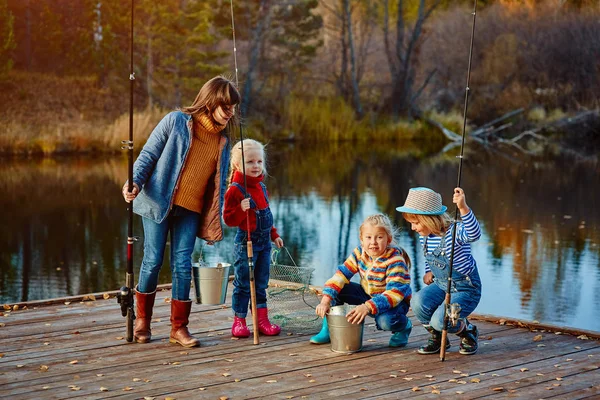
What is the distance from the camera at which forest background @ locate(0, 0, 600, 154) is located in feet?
97.9

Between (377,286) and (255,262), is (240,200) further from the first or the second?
(377,286)

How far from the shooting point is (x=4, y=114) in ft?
90.9

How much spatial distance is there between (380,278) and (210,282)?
1.00 m

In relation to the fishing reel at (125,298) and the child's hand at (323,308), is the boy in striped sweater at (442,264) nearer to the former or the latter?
the child's hand at (323,308)

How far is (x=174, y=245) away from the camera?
202 inches

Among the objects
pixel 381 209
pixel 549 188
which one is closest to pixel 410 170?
pixel 549 188

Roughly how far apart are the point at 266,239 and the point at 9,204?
11.3 metres

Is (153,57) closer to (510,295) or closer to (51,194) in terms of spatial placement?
(51,194)

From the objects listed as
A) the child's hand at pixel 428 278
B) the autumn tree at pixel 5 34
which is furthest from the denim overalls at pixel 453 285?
the autumn tree at pixel 5 34

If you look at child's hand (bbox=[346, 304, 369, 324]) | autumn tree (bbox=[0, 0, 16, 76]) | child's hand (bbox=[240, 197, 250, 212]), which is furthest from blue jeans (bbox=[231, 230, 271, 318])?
autumn tree (bbox=[0, 0, 16, 76])

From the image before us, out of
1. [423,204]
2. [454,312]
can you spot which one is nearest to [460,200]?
[423,204]

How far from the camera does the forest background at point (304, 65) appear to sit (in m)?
29.8

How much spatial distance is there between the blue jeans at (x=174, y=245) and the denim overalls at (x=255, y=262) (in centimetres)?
33

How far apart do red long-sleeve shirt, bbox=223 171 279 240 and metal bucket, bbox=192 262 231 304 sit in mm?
306
